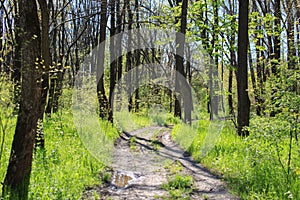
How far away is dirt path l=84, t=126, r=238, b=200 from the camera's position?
553 centimetres

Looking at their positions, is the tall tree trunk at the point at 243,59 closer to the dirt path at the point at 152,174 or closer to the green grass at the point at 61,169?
the dirt path at the point at 152,174

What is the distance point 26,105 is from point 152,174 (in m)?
3.28

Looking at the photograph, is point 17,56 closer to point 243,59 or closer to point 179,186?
point 243,59

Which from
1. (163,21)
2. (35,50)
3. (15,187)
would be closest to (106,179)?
(15,187)

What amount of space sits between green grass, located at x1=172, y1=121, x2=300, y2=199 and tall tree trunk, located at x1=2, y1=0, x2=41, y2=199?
3399 millimetres

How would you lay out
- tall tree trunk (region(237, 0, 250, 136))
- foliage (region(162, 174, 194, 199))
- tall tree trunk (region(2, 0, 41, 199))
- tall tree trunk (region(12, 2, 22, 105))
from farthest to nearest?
tall tree trunk (region(237, 0, 250, 136))
foliage (region(162, 174, 194, 199))
tall tree trunk (region(12, 2, 22, 105))
tall tree trunk (region(2, 0, 41, 199))

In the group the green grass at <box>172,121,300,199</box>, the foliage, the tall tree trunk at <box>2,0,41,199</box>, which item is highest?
the tall tree trunk at <box>2,0,41,199</box>

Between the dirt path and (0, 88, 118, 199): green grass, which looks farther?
the dirt path

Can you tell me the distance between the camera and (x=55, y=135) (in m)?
9.03

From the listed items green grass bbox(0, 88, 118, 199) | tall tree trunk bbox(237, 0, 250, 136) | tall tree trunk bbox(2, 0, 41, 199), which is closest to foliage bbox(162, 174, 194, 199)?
green grass bbox(0, 88, 118, 199)

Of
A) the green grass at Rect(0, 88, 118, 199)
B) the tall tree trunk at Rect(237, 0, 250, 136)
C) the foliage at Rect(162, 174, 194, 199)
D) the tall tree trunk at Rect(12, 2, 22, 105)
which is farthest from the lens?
the tall tree trunk at Rect(237, 0, 250, 136)

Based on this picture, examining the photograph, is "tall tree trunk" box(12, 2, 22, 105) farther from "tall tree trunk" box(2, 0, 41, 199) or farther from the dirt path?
the dirt path

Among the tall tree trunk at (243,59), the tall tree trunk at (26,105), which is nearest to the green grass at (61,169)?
the tall tree trunk at (26,105)

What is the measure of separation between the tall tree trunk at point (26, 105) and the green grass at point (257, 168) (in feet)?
11.2
